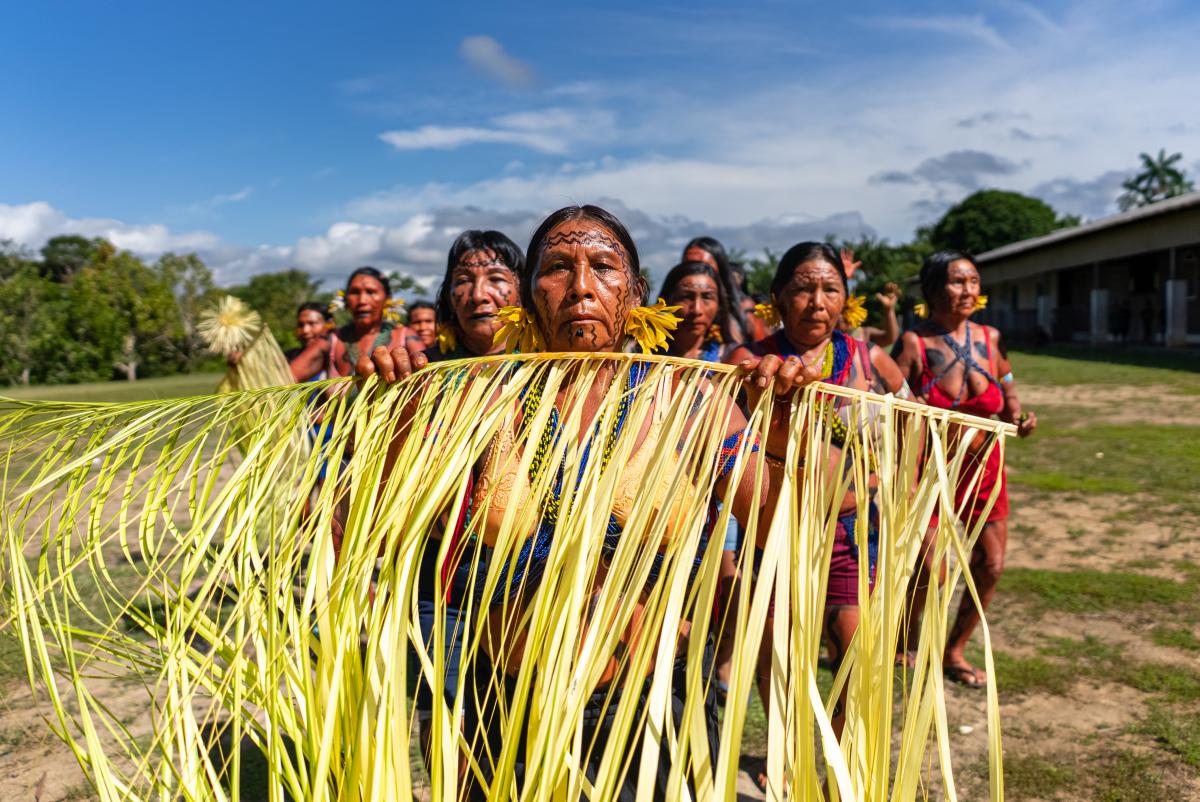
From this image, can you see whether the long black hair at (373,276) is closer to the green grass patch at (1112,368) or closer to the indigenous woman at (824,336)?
the indigenous woman at (824,336)

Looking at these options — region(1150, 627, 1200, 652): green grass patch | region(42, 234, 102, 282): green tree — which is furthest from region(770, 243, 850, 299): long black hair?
region(42, 234, 102, 282): green tree

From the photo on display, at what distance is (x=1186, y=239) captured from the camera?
63.0ft

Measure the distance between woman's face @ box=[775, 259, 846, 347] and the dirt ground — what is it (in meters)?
1.59

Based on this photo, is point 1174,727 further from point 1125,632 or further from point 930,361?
point 930,361

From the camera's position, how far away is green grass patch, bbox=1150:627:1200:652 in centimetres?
381

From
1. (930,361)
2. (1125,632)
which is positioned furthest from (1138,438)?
(930,361)

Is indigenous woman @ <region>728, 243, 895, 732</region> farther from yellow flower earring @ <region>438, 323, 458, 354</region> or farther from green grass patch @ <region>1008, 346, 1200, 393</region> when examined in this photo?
green grass patch @ <region>1008, 346, 1200, 393</region>

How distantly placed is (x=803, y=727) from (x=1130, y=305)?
95.7 feet

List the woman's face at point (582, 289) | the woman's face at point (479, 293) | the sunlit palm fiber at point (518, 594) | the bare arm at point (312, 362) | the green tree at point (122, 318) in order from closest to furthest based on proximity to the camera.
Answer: the sunlit palm fiber at point (518, 594) < the woman's face at point (582, 289) < the woman's face at point (479, 293) < the bare arm at point (312, 362) < the green tree at point (122, 318)

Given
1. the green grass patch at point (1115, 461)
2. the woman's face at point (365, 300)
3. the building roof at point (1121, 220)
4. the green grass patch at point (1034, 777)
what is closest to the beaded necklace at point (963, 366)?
the green grass patch at point (1034, 777)

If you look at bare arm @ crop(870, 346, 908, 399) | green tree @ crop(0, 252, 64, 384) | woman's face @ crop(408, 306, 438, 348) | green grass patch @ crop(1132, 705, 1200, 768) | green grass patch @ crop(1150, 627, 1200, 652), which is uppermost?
green tree @ crop(0, 252, 64, 384)

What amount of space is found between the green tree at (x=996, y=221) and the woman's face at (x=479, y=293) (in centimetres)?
4960

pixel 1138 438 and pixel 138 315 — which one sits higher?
pixel 138 315

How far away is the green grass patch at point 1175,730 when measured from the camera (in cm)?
293
